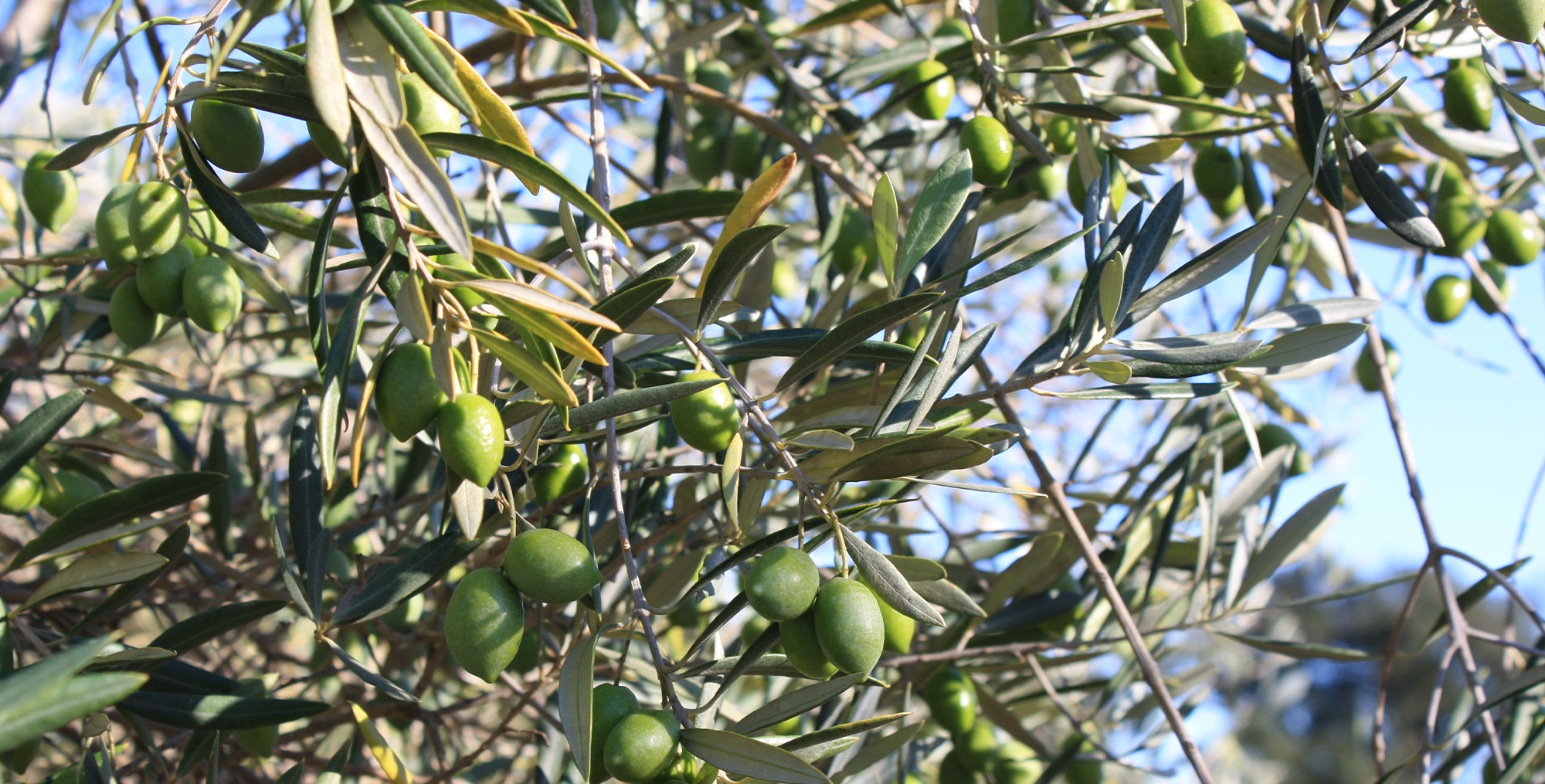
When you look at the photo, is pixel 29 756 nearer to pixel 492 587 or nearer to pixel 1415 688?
pixel 492 587

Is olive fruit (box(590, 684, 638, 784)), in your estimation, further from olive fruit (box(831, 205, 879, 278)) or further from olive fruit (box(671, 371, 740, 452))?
olive fruit (box(831, 205, 879, 278))

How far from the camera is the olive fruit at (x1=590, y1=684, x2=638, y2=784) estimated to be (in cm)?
78

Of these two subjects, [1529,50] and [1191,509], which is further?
[1191,509]

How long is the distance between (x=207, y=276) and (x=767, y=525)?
1017 millimetres

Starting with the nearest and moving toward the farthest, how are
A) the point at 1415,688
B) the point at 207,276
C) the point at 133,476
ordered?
the point at 207,276 → the point at 133,476 → the point at 1415,688

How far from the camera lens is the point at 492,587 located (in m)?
0.75

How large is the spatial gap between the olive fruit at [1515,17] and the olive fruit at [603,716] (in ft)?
3.23

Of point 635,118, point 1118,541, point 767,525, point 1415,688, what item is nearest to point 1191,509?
point 1118,541

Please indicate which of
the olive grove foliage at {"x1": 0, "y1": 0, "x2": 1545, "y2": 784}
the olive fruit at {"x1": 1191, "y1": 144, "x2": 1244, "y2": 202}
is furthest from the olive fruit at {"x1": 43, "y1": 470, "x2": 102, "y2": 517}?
the olive fruit at {"x1": 1191, "y1": 144, "x2": 1244, "y2": 202}

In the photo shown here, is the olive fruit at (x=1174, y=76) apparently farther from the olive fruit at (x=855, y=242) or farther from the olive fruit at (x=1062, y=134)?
the olive fruit at (x=855, y=242)

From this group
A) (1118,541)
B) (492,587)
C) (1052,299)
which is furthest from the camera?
(1052,299)

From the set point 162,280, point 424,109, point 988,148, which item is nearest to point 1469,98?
point 988,148

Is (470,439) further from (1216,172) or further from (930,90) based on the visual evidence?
(1216,172)

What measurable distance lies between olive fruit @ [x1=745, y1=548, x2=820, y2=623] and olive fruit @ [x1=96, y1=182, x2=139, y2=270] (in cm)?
67
